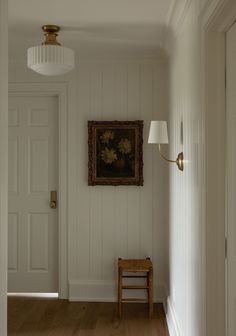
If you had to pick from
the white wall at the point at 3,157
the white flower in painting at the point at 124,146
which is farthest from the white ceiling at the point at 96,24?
the white wall at the point at 3,157

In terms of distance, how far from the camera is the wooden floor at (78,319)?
11.7ft

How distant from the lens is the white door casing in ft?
14.3

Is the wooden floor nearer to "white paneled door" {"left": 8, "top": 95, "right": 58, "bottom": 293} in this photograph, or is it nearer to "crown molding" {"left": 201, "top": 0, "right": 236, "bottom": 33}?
"white paneled door" {"left": 8, "top": 95, "right": 58, "bottom": 293}

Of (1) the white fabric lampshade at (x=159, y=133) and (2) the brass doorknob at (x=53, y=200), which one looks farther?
(2) the brass doorknob at (x=53, y=200)

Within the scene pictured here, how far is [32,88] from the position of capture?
14.4 feet

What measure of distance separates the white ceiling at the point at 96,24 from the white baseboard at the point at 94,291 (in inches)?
91.0

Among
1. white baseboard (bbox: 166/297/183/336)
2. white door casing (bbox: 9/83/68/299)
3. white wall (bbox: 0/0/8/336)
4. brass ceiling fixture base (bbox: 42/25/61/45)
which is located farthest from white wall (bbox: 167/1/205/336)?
white door casing (bbox: 9/83/68/299)

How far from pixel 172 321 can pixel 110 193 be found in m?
1.44

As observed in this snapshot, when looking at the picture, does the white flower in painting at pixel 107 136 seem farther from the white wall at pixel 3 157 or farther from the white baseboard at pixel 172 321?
the white wall at pixel 3 157

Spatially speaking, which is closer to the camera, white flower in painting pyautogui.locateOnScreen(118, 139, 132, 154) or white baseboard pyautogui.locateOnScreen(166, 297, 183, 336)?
white baseboard pyautogui.locateOnScreen(166, 297, 183, 336)

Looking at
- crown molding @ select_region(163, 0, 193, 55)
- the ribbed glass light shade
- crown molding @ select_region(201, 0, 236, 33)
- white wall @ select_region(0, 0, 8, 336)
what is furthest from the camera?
the ribbed glass light shade

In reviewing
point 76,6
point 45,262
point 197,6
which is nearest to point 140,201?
point 45,262

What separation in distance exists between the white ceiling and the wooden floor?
2.46 metres

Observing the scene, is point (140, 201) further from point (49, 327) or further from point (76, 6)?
point (76, 6)
